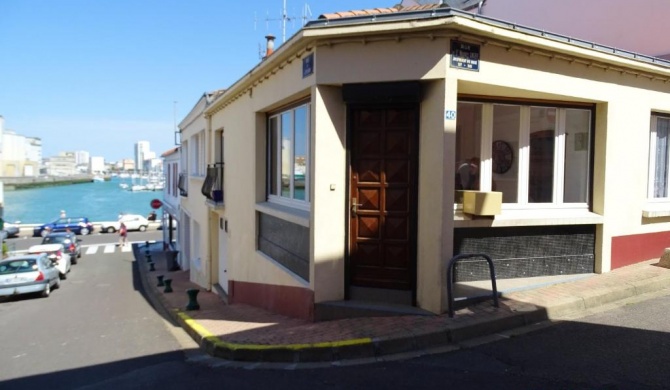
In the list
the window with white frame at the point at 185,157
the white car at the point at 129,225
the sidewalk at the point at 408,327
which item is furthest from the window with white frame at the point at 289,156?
the white car at the point at 129,225

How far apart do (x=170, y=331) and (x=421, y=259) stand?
6287 millimetres

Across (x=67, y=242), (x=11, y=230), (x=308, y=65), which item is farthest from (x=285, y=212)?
(x=11, y=230)

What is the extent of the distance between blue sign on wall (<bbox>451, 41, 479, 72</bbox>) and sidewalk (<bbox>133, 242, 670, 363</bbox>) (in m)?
3.04

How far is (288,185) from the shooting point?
824 cm

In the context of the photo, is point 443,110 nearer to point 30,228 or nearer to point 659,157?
point 659,157

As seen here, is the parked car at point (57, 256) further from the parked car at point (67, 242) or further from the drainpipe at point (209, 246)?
the drainpipe at point (209, 246)

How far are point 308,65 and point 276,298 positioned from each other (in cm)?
414

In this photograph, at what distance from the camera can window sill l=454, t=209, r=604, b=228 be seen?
649 cm

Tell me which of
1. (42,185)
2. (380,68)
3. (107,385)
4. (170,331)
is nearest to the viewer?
(107,385)

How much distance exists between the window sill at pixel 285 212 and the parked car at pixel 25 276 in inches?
557

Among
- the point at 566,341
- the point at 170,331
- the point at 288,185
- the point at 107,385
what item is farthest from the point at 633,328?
the point at 170,331

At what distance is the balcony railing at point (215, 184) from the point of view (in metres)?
13.1

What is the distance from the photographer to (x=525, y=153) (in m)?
7.03

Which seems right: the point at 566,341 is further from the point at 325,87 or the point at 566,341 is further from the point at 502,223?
the point at 325,87
